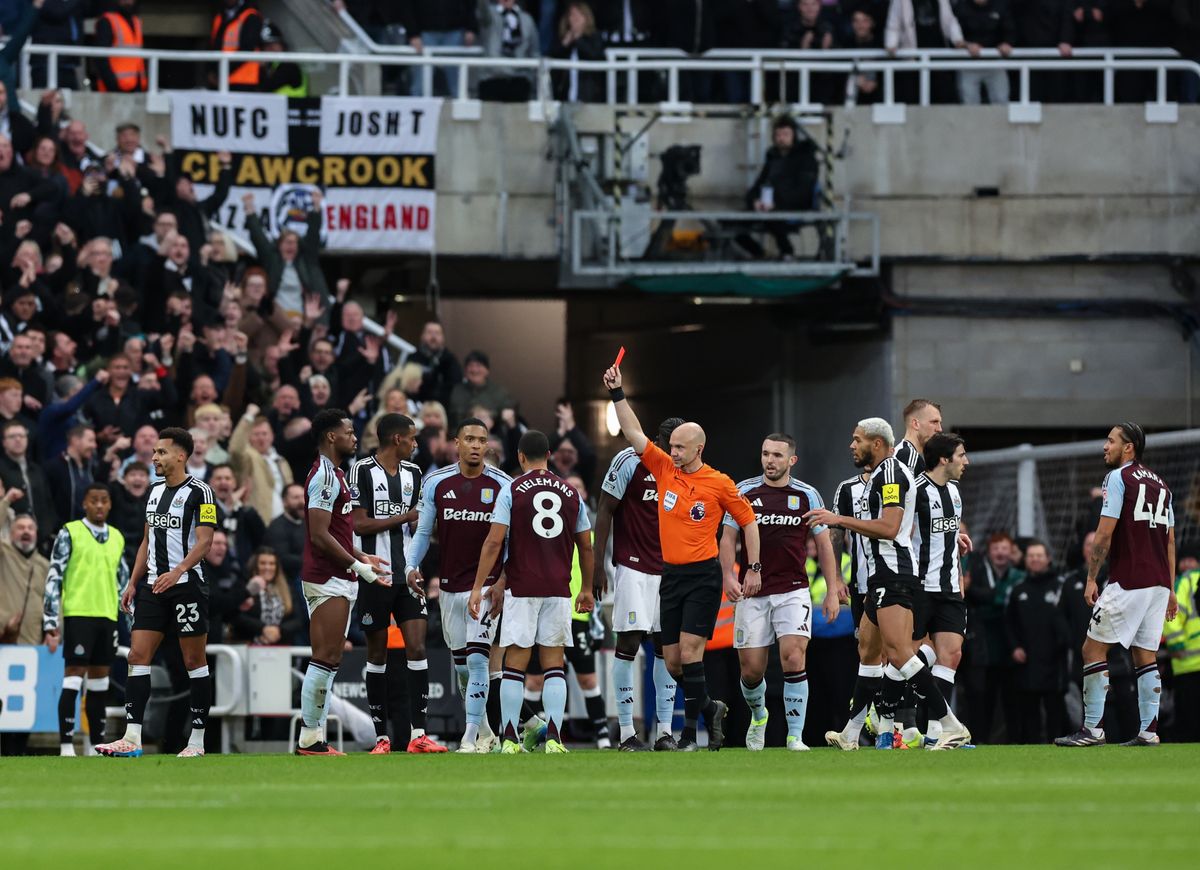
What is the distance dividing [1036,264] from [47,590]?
48.7 ft

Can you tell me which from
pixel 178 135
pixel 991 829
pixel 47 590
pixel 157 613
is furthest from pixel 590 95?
pixel 991 829

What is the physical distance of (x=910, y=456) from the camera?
14656 mm

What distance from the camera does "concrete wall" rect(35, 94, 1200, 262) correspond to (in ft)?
87.9

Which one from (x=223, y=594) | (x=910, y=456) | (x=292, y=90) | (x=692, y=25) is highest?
(x=692, y=25)

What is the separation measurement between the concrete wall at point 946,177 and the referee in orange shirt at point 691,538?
488 inches

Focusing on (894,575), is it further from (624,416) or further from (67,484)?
(67,484)

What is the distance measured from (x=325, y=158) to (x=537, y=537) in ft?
39.6

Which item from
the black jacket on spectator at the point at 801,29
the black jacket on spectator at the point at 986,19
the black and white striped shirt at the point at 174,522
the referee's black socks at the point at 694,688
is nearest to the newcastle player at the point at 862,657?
the referee's black socks at the point at 694,688

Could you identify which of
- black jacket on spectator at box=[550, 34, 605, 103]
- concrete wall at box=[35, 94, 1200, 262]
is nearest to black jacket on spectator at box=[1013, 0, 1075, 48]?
concrete wall at box=[35, 94, 1200, 262]

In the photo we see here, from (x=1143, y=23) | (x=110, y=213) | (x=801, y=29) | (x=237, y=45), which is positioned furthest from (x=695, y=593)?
(x=1143, y=23)

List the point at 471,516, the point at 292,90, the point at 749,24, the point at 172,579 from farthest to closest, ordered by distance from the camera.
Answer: the point at 749,24
the point at 292,90
the point at 471,516
the point at 172,579

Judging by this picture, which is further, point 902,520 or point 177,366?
point 177,366

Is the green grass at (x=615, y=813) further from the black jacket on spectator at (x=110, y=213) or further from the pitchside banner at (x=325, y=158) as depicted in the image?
the pitchside banner at (x=325, y=158)

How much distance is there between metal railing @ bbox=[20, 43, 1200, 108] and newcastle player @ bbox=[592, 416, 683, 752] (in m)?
11.1
